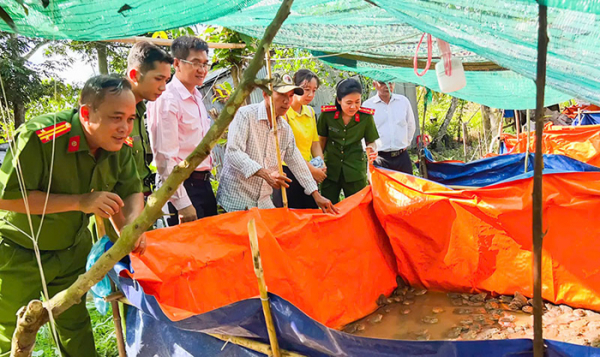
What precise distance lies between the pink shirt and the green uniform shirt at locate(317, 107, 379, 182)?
4.73 ft

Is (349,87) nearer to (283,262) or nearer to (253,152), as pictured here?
(253,152)

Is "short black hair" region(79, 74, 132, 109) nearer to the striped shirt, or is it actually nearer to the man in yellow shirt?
the striped shirt

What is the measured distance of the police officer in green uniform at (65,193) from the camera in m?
1.59

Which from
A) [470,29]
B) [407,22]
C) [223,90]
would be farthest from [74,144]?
[223,90]

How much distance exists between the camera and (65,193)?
1798 millimetres

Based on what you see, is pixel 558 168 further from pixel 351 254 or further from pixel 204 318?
pixel 204 318

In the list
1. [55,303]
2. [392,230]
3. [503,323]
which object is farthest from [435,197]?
[55,303]

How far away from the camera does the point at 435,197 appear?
3.09 m

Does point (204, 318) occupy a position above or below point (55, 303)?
below

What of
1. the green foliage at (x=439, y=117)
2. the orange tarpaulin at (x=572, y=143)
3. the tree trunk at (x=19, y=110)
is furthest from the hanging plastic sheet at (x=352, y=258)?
the green foliage at (x=439, y=117)

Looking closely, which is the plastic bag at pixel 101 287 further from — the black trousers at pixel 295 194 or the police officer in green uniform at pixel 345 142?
the police officer in green uniform at pixel 345 142

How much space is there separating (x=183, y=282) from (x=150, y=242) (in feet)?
0.88

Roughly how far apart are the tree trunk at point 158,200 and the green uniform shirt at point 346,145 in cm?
276

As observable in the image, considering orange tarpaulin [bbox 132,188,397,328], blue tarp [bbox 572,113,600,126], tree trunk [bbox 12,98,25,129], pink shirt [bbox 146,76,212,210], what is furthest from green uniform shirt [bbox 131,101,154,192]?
blue tarp [bbox 572,113,600,126]
